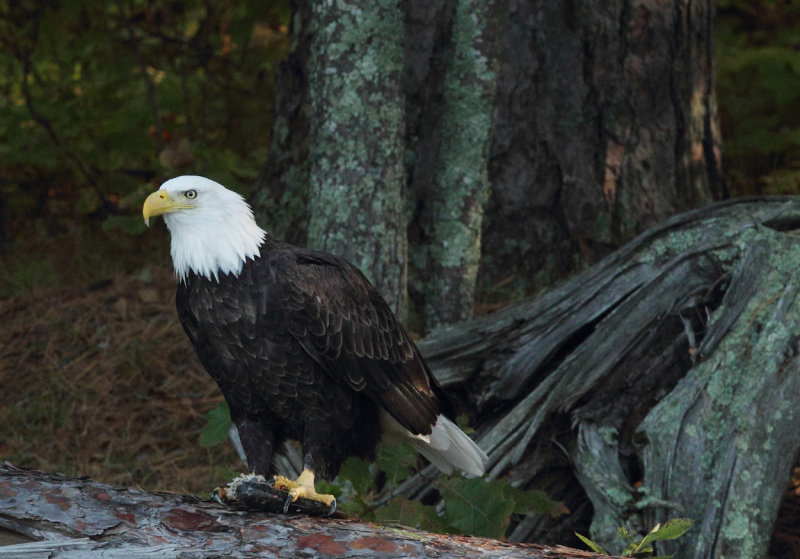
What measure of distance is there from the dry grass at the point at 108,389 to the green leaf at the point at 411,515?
1172 mm

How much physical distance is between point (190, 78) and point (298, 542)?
5.21 meters

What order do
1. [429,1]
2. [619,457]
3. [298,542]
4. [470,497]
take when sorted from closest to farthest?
[298,542]
[470,497]
[619,457]
[429,1]

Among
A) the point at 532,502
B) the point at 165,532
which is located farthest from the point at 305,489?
the point at 532,502

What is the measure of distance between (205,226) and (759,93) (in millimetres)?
4950

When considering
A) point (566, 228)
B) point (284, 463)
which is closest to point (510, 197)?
point (566, 228)

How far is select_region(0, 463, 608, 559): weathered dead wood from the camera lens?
2318 millimetres

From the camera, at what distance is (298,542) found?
2.37 m

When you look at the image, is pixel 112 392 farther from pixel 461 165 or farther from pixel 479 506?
pixel 479 506

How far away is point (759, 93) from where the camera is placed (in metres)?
6.66

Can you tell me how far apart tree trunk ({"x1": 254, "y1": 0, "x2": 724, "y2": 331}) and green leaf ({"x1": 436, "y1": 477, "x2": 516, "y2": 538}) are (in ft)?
3.95

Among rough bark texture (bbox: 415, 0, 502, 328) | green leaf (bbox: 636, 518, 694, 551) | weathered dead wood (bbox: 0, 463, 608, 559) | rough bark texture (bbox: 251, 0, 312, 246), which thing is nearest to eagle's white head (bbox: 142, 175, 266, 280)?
weathered dead wood (bbox: 0, 463, 608, 559)

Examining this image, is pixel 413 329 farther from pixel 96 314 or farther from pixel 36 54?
pixel 36 54

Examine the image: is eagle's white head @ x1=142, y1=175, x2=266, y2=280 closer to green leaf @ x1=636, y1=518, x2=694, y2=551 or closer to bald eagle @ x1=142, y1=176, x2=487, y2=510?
bald eagle @ x1=142, y1=176, x2=487, y2=510

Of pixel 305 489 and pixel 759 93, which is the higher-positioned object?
pixel 759 93
